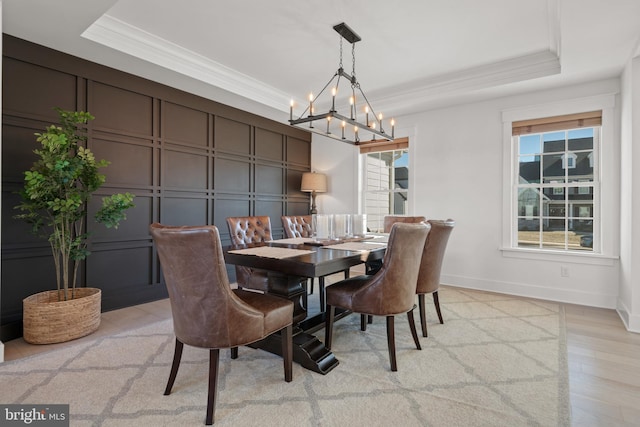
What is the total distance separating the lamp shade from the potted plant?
3.13m

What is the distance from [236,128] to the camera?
466cm

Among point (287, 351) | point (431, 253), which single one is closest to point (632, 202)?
point (431, 253)

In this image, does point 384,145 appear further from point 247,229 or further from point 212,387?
point 212,387

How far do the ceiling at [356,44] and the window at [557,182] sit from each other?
52 centimetres

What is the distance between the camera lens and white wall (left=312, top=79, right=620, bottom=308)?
3.59 metres

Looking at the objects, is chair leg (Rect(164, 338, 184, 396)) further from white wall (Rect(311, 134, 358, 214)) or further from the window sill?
white wall (Rect(311, 134, 358, 214))

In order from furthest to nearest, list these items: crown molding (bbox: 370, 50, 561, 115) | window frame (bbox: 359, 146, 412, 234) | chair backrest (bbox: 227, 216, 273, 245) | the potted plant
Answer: window frame (bbox: 359, 146, 412, 234)
crown molding (bbox: 370, 50, 561, 115)
chair backrest (bbox: 227, 216, 273, 245)
the potted plant

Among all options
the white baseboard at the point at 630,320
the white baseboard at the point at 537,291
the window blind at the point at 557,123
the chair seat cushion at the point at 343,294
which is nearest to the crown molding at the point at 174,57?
the chair seat cushion at the point at 343,294

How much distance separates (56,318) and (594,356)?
13.4ft

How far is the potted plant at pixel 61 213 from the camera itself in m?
2.47

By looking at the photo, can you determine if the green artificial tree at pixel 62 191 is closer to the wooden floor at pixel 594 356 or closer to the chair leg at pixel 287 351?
the wooden floor at pixel 594 356

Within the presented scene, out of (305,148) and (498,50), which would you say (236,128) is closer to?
(305,148)

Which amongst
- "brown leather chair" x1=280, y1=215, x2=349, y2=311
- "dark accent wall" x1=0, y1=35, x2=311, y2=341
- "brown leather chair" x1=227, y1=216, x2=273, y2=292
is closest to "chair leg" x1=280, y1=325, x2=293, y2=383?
"brown leather chair" x1=227, y1=216, x2=273, y2=292

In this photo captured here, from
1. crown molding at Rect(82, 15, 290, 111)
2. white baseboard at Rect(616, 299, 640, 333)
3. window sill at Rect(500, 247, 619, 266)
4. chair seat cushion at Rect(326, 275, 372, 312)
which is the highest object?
crown molding at Rect(82, 15, 290, 111)
